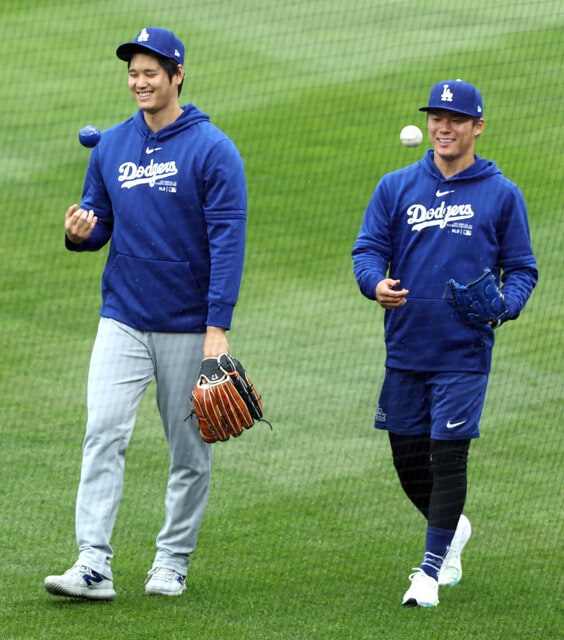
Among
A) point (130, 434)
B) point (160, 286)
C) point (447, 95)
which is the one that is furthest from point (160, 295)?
point (447, 95)

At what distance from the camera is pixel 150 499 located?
6.00 meters

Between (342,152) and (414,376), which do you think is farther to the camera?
(342,152)

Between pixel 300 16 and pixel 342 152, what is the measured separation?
230 cm

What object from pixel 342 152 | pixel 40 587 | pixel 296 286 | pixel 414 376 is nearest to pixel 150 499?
pixel 40 587

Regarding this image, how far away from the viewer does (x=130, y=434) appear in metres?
4.86

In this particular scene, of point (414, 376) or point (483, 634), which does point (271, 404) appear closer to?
point (414, 376)

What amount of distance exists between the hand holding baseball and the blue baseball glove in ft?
4.05

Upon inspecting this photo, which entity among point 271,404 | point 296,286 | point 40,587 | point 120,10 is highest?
point 120,10

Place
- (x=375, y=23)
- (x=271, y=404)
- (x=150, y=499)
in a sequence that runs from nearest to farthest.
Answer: (x=150, y=499) → (x=271, y=404) → (x=375, y=23)

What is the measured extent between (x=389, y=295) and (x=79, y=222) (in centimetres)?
108

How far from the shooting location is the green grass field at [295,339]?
4930 mm

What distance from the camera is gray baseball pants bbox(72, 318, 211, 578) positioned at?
4.79m

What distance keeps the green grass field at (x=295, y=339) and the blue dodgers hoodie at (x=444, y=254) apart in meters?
0.87

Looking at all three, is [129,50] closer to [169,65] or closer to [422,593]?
[169,65]
